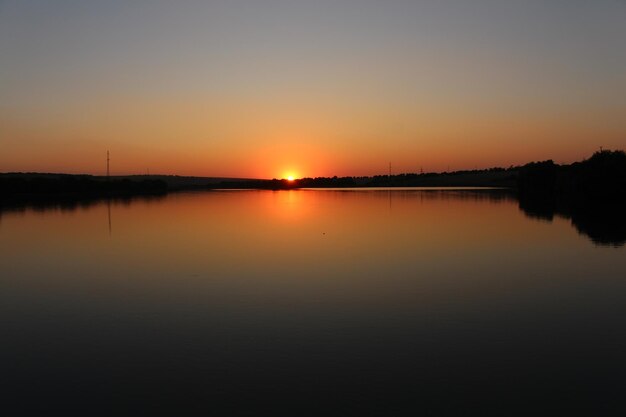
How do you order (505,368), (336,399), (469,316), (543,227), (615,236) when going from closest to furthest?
(336,399), (505,368), (469,316), (615,236), (543,227)

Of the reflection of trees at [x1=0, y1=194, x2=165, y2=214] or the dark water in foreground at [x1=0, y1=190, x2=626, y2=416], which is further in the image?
the reflection of trees at [x1=0, y1=194, x2=165, y2=214]

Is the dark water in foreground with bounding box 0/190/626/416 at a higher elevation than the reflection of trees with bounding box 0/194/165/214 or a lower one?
lower

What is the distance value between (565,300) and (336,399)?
7702 mm

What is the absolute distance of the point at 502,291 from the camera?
13086mm

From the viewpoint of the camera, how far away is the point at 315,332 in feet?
31.7

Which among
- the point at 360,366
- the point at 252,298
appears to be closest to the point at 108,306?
the point at 252,298

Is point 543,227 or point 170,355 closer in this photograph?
point 170,355

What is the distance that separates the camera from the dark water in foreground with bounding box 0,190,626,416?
695 centimetres

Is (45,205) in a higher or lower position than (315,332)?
higher

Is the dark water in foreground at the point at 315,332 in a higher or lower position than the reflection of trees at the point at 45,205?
lower

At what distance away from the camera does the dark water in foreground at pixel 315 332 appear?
695cm

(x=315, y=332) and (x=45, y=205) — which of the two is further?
(x=45, y=205)

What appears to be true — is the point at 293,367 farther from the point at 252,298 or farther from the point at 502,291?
the point at 502,291

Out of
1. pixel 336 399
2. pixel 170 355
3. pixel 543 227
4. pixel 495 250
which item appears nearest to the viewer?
pixel 336 399
